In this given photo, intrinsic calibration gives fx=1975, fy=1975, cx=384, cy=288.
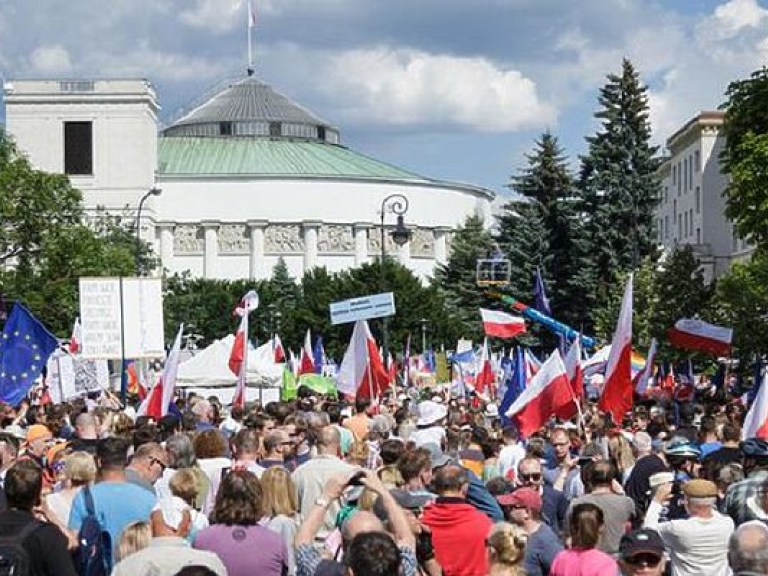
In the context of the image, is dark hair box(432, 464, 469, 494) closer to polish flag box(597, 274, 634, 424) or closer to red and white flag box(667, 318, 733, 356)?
polish flag box(597, 274, 634, 424)

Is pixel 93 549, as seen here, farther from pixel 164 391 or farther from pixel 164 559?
pixel 164 391

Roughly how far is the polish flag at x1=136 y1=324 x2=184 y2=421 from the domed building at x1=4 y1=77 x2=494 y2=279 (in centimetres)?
10457

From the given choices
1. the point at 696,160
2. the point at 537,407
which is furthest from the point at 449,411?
the point at 696,160

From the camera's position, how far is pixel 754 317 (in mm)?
48750

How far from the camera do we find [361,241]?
151m

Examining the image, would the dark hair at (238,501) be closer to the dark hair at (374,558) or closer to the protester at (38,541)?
the protester at (38,541)

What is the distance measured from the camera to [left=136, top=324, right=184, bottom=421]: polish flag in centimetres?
1841

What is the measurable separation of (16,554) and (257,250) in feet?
458

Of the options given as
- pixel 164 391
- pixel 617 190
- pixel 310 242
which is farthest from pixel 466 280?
pixel 164 391

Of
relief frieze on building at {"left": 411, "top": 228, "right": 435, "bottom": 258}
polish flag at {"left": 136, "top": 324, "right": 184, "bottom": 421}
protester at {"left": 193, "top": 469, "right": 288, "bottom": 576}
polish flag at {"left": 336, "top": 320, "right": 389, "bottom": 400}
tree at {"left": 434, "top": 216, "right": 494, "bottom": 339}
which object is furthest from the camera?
relief frieze on building at {"left": 411, "top": 228, "right": 435, "bottom": 258}

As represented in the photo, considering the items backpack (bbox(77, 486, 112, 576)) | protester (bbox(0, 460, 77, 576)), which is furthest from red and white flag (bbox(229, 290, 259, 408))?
protester (bbox(0, 460, 77, 576))

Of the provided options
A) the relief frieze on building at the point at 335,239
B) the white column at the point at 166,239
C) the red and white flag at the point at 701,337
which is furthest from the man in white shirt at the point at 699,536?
the relief frieze on building at the point at 335,239

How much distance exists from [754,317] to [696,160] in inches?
2664

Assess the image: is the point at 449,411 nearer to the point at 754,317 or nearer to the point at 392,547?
the point at 392,547
